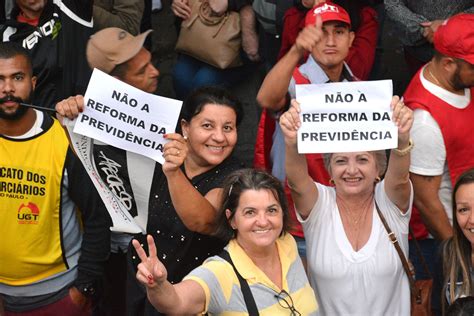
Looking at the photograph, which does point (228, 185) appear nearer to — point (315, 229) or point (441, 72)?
point (315, 229)

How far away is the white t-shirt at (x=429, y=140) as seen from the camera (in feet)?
18.1

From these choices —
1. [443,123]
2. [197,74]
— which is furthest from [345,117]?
[197,74]

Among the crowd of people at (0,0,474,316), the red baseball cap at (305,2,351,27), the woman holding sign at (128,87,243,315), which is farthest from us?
the red baseball cap at (305,2,351,27)

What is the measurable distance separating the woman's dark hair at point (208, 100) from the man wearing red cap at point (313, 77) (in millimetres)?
138

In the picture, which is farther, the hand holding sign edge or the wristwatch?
the wristwatch

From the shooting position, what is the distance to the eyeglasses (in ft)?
15.6

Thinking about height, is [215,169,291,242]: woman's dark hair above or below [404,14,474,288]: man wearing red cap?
below

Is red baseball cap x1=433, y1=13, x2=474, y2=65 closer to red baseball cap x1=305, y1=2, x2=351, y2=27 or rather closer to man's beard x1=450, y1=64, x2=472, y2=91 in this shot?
man's beard x1=450, y1=64, x2=472, y2=91

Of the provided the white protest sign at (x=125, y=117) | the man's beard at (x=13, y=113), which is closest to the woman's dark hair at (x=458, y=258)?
the white protest sign at (x=125, y=117)

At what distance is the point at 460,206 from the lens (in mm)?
5184

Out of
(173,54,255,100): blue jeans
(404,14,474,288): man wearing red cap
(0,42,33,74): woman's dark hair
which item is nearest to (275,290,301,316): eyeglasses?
(404,14,474,288): man wearing red cap

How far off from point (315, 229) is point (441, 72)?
1.13 m

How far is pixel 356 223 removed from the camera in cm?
516

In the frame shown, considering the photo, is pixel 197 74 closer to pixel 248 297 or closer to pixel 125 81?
pixel 125 81
